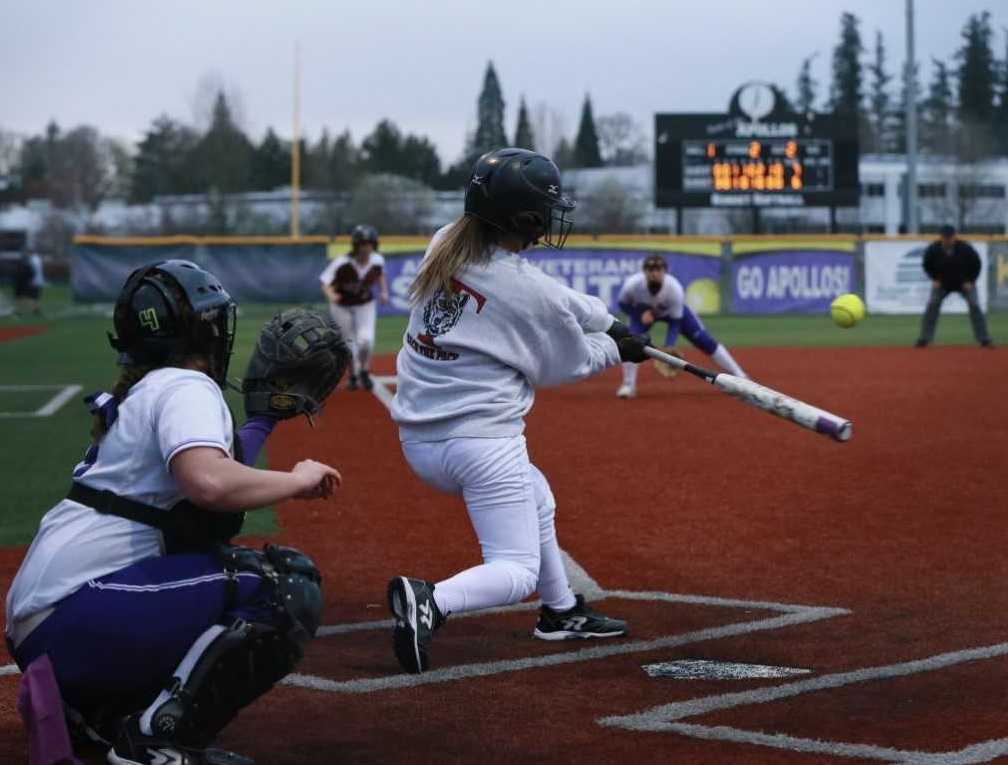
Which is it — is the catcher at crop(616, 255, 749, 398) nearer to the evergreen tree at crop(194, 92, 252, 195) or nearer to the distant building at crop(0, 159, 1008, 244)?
the distant building at crop(0, 159, 1008, 244)

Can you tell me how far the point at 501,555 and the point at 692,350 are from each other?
20.2 meters

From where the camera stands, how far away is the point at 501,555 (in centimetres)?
549

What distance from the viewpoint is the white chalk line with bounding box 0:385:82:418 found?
51.9 feet

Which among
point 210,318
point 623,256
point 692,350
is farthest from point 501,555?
point 623,256

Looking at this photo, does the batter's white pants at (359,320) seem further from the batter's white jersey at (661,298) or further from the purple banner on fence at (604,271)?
the purple banner on fence at (604,271)

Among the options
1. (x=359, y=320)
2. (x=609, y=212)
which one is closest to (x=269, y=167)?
(x=609, y=212)

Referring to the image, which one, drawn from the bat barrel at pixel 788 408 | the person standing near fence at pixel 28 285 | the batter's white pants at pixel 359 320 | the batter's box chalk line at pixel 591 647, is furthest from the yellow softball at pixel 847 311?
the person standing near fence at pixel 28 285

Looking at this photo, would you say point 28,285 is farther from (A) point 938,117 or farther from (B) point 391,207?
(A) point 938,117

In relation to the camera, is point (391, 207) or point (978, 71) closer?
point (391, 207)

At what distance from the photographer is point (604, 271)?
36812 millimetres

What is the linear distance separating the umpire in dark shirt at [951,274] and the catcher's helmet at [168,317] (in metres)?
22.3

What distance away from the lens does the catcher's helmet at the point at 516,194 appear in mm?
5531

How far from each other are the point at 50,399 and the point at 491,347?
12972mm

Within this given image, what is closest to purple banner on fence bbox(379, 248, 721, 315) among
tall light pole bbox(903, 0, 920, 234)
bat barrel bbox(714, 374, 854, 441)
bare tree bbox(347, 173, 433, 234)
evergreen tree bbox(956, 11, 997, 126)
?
tall light pole bbox(903, 0, 920, 234)
